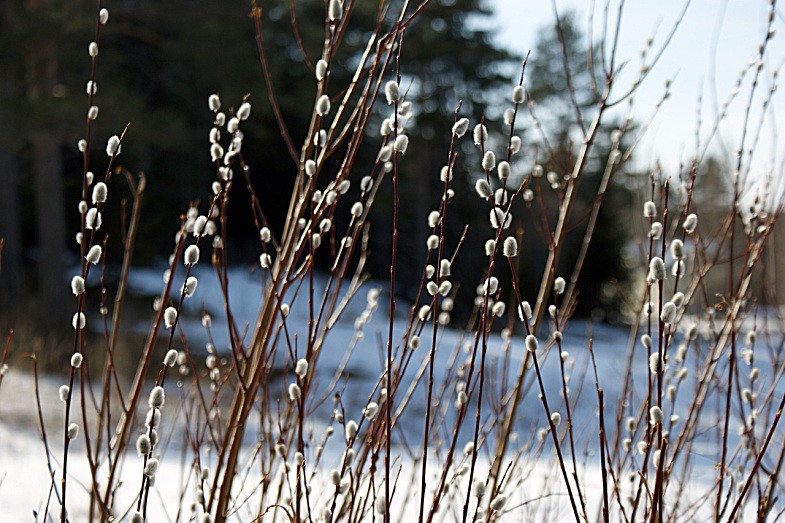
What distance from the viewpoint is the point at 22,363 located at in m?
7.12

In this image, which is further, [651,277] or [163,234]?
[163,234]

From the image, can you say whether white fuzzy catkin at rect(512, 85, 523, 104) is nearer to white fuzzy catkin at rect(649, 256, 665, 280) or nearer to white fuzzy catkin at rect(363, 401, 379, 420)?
white fuzzy catkin at rect(649, 256, 665, 280)

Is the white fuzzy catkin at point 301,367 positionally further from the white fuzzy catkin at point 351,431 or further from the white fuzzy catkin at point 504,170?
the white fuzzy catkin at point 504,170

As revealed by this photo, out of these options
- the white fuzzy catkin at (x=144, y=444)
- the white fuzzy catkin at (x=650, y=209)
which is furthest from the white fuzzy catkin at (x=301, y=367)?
the white fuzzy catkin at (x=650, y=209)

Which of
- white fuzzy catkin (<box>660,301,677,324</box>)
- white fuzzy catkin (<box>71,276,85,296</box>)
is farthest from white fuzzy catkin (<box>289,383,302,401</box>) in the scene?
white fuzzy catkin (<box>660,301,677,324</box>)

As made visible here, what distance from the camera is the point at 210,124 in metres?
13.4

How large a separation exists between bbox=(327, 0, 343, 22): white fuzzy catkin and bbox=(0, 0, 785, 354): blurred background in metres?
0.81

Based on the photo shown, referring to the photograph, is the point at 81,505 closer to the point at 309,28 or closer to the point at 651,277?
the point at 651,277

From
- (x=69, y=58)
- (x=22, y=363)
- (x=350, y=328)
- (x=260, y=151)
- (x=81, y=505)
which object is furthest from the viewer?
(x=260, y=151)

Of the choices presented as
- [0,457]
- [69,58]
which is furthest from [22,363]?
[69,58]

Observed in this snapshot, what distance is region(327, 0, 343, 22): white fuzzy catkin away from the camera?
3.84 feet

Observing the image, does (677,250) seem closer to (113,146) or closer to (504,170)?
(504,170)

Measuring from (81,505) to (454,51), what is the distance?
12938 millimetres

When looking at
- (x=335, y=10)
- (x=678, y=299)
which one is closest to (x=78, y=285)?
(x=335, y=10)
